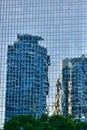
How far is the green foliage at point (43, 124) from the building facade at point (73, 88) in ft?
123

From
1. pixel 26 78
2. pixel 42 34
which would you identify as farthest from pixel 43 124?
pixel 42 34

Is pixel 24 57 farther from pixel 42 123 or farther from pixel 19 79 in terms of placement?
pixel 42 123

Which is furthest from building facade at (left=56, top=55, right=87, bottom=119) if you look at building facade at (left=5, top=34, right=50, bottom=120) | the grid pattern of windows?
building facade at (left=5, top=34, right=50, bottom=120)

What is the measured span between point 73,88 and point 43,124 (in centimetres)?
4411

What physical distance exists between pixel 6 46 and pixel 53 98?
18.4 metres

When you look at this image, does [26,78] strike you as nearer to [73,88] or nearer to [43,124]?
[73,88]

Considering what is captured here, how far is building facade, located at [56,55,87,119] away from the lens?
104 metres

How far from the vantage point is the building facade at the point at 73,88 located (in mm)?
103500

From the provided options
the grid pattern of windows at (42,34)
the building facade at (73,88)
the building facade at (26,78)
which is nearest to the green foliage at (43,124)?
the building facade at (73,88)

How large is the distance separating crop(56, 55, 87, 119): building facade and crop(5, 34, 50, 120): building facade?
3782 mm

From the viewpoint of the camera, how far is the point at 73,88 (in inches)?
4139

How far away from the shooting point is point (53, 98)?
105m

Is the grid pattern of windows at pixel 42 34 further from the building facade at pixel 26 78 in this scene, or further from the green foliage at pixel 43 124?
the green foliage at pixel 43 124

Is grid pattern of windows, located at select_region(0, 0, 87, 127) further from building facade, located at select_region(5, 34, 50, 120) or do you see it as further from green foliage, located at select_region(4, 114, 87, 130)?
green foliage, located at select_region(4, 114, 87, 130)
